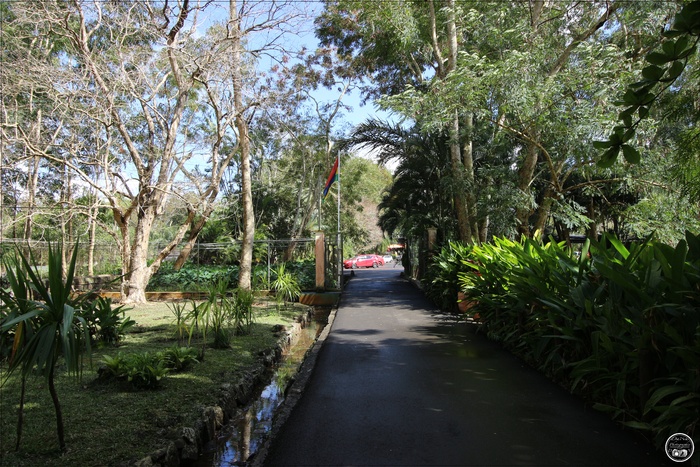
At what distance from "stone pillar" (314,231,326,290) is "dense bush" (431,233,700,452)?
976 centimetres

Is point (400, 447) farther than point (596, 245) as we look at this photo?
No

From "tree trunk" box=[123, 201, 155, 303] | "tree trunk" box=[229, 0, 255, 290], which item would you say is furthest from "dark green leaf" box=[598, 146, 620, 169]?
"tree trunk" box=[123, 201, 155, 303]

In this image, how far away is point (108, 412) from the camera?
4.23 metres

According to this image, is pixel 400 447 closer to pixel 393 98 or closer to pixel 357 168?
pixel 393 98

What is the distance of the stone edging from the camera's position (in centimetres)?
347

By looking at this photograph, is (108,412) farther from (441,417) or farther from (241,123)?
(241,123)

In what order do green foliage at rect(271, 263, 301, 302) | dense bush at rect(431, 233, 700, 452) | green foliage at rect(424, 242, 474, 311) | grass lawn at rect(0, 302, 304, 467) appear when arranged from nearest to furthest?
dense bush at rect(431, 233, 700, 452)
grass lawn at rect(0, 302, 304, 467)
green foliage at rect(424, 242, 474, 311)
green foliage at rect(271, 263, 301, 302)

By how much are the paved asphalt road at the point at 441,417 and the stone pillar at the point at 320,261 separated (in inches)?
336

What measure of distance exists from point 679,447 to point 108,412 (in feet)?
15.3

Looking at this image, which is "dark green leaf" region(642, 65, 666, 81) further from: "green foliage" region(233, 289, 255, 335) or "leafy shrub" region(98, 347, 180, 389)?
"green foliage" region(233, 289, 255, 335)

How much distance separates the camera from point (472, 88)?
9.41 meters

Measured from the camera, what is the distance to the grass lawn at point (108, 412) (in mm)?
3357

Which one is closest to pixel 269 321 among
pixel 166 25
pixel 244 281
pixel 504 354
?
pixel 244 281

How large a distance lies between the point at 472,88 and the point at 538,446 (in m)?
7.62
